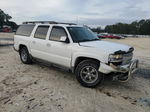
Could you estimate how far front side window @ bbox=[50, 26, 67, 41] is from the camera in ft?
16.0

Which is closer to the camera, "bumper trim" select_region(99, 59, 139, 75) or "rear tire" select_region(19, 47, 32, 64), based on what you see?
"bumper trim" select_region(99, 59, 139, 75)

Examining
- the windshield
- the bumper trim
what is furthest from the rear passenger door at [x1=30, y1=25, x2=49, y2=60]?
the bumper trim

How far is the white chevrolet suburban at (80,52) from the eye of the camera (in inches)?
155

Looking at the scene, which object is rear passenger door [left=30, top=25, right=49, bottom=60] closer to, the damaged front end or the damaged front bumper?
the damaged front bumper

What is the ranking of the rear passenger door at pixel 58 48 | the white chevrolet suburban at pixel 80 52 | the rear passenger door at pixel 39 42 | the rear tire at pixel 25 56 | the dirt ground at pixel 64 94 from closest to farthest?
the dirt ground at pixel 64 94 → the white chevrolet suburban at pixel 80 52 → the rear passenger door at pixel 58 48 → the rear passenger door at pixel 39 42 → the rear tire at pixel 25 56

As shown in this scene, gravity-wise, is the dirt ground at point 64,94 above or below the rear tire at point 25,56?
below

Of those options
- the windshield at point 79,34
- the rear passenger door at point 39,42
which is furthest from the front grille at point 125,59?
the rear passenger door at point 39,42

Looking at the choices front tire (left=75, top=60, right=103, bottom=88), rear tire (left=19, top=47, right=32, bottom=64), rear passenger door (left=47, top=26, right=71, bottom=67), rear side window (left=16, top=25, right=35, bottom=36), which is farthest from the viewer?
rear tire (left=19, top=47, right=32, bottom=64)

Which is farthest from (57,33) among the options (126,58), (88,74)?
(126,58)

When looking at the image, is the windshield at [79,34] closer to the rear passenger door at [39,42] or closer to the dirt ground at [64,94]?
the rear passenger door at [39,42]

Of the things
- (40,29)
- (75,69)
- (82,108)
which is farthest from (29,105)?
(40,29)

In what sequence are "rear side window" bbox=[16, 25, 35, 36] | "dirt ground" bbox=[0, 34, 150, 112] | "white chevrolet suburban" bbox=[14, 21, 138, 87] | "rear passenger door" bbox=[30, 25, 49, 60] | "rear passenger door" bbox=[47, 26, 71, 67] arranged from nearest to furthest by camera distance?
"dirt ground" bbox=[0, 34, 150, 112]
"white chevrolet suburban" bbox=[14, 21, 138, 87]
"rear passenger door" bbox=[47, 26, 71, 67]
"rear passenger door" bbox=[30, 25, 49, 60]
"rear side window" bbox=[16, 25, 35, 36]

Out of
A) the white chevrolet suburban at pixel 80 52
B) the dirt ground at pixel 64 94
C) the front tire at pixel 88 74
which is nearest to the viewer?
the dirt ground at pixel 64 94

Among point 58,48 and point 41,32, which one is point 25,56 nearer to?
point 41,32
